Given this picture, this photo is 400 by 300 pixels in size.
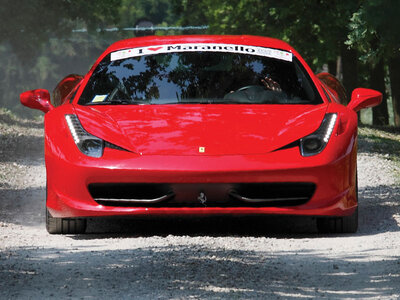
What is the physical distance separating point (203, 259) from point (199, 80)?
7.78 feet

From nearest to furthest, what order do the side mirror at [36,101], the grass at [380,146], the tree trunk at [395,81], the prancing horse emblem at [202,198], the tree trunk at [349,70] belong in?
the prancing horse emblem at [202,198]
the side mirror at [36,101]
the grass at [380,146]
the tree trunk at [395,81]
the tree trunk at [349,70]

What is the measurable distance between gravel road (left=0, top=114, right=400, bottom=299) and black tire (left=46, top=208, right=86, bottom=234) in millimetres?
87

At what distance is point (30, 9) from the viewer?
39.5 meters

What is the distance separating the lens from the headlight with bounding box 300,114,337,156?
7.40 meters

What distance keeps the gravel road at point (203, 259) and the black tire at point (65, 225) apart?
87 mm

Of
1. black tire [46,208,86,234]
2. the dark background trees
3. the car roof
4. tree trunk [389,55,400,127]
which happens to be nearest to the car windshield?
the car roof

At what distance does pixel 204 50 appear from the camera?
8695 mm

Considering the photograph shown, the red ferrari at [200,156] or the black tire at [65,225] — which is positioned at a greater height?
the red ferrari at [200,156]

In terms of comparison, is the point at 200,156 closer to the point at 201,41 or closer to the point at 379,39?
the point at 201,41

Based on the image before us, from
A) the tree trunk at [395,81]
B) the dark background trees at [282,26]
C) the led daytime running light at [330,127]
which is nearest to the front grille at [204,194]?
the led daytime running light at [330,127]

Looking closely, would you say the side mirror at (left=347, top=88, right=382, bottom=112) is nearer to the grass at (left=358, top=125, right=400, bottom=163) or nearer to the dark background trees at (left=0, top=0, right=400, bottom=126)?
the dark background trees at (left=0, top=0, right=400, bottom=126)

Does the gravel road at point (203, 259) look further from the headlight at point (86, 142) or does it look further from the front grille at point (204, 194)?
the headlight at point (86, 142)

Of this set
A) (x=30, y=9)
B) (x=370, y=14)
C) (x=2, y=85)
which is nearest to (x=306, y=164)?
(x=370, y=14)

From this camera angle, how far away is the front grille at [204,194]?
730 cm
